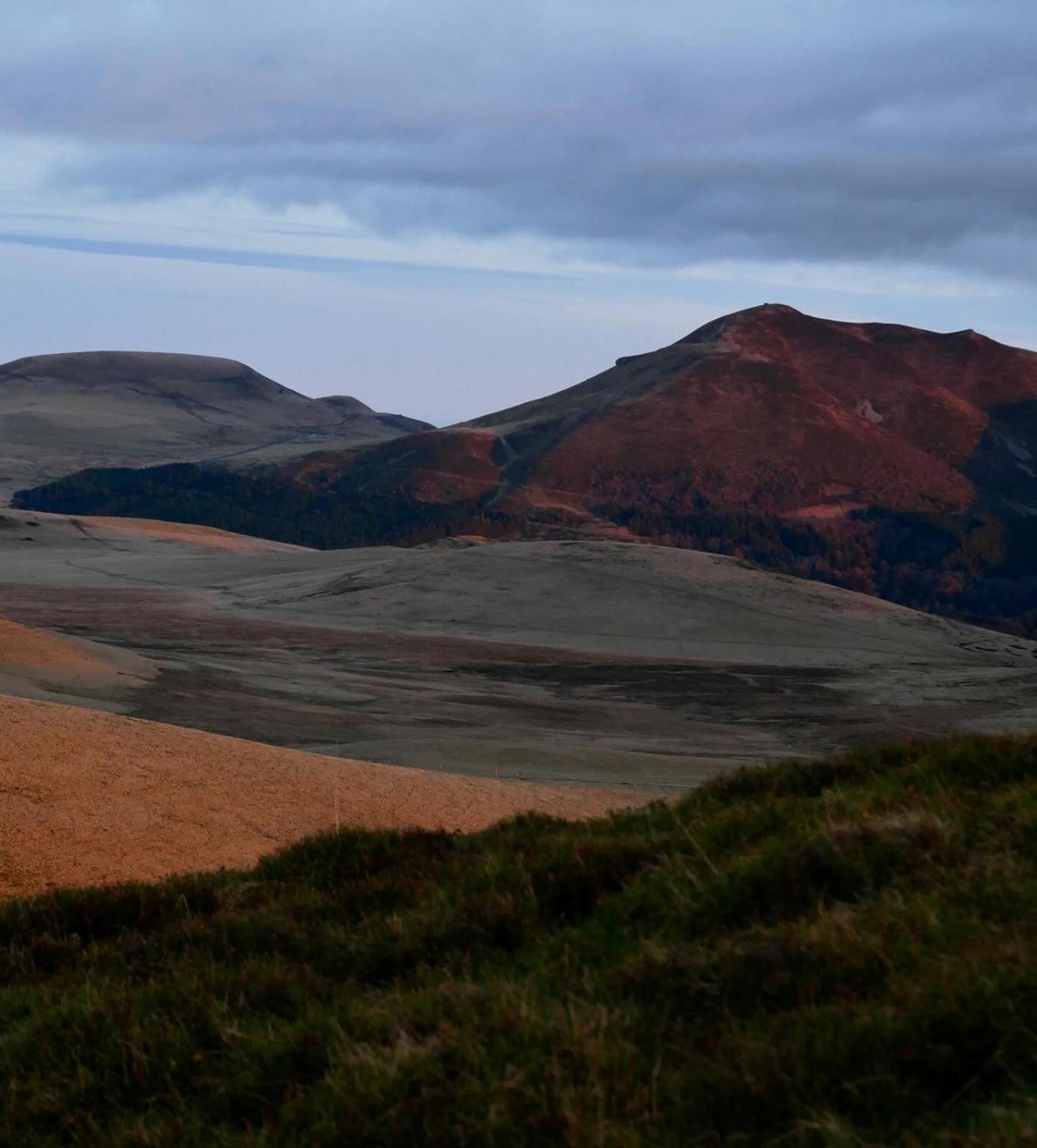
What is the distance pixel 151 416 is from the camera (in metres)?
151

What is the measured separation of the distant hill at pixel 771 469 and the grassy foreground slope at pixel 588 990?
7014 cm

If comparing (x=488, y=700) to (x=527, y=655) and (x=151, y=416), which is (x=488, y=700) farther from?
(x=151, y=416)

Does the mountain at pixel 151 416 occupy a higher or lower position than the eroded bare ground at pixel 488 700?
higher

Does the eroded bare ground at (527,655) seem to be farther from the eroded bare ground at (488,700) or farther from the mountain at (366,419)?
the mountain at (366,419)

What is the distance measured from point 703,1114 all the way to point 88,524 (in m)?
62.8

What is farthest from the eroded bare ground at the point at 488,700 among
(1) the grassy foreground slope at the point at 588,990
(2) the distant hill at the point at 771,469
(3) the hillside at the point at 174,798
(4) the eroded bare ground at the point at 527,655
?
(2) the distant hill at the point at 771,469

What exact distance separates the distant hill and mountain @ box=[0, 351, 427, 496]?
18138 millimetres

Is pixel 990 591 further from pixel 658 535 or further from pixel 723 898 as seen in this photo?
pixel 723 898

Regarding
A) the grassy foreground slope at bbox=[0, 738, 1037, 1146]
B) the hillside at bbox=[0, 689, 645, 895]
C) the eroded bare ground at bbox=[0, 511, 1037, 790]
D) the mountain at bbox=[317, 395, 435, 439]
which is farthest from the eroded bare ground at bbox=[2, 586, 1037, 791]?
the mountain at bbox=[317, 395, 435, 439]

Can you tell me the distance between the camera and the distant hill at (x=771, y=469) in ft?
268

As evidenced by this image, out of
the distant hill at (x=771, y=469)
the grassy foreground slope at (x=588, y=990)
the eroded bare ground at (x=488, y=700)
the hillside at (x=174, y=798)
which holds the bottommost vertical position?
the eroded bare ground at (x=488, y=700)

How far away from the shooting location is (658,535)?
81.0 m

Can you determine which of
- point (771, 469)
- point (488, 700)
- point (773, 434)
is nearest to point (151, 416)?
point (773, 434)

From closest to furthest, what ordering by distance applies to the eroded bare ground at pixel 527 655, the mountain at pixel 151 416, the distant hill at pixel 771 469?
the eroded bare ground at pixel 527 655, the distant hill at pixel 771 469, the mountain at pixel 151 416
